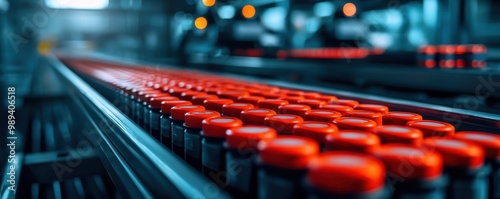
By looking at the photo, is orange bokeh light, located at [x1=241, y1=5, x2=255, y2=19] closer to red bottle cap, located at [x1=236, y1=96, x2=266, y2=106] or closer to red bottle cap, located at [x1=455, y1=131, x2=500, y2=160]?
red bottle cap, located at [x1=236, y1=96, x2=266, y2=106]

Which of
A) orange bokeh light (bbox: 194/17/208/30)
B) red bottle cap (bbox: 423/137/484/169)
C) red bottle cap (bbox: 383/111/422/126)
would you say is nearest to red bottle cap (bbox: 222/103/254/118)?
red bottle cap (bbox: 383/111/422/126)

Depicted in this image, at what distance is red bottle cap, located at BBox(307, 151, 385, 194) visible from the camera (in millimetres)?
373

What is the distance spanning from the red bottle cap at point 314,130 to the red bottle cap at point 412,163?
11cm

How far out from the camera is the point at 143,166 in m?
0.64

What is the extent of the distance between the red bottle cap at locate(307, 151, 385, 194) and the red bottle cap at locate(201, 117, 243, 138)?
0.69ft

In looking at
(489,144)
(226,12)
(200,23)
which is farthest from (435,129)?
(200,23)

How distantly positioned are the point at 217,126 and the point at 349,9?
4361 mm

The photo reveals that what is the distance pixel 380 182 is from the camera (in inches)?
15.3

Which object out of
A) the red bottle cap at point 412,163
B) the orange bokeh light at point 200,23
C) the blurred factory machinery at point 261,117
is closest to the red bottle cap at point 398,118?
the blurred factory machinery at point 261,117

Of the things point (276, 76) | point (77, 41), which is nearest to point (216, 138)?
point (276, 76)

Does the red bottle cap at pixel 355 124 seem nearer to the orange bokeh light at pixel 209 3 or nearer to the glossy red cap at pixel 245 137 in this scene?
the glossy red cap at pixel 245 137

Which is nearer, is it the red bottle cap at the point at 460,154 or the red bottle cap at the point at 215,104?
the red bottle cap at the point at 460,154

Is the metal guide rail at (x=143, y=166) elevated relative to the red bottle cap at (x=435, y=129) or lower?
lower

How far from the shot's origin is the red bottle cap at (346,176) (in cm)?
37
